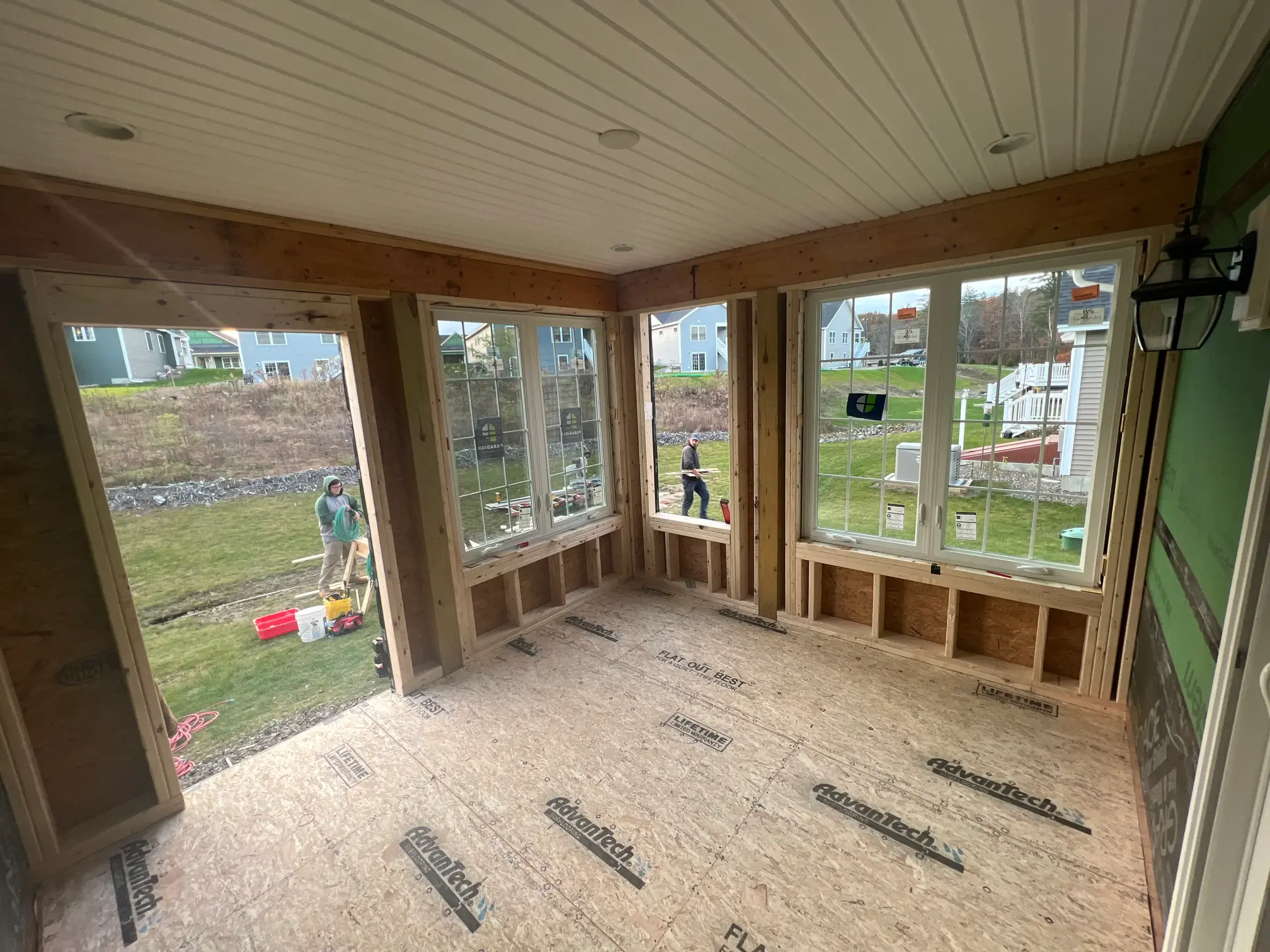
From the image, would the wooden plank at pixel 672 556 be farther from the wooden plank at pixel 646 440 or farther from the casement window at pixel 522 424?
the casement window at pixel 522 424

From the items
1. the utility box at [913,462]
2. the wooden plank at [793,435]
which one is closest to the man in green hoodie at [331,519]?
the wooden plank at [793,435]

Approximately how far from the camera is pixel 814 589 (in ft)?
11.8

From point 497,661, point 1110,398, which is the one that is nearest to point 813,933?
point 497,661

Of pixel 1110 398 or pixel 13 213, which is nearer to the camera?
pixel 13 213

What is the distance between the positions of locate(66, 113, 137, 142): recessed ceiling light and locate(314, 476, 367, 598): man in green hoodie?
3744 mm

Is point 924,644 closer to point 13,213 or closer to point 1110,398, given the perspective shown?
point 1110,398

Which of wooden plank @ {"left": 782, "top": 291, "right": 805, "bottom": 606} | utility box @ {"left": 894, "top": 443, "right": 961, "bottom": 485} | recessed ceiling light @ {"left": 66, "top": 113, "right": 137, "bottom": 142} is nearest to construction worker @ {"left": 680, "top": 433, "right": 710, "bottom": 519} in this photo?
wooden plank @ {"left": 782, "top": 291, "right": 805, "bottom": 606}

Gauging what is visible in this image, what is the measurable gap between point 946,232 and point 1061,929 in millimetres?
3051

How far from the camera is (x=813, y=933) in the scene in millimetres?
1666

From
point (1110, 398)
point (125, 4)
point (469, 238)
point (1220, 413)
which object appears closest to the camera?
point (125, 4)

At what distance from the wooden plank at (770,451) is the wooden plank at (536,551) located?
1.33 meters

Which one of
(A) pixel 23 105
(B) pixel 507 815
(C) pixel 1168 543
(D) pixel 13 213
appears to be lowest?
(B) pixel 507 815

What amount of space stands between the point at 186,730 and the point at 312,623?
1.27 metres

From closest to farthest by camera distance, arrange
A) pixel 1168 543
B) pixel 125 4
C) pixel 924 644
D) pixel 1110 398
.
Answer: pixel 125 4 < pixel 1168 543 < pixel 1110 398 < pixel 924 644
